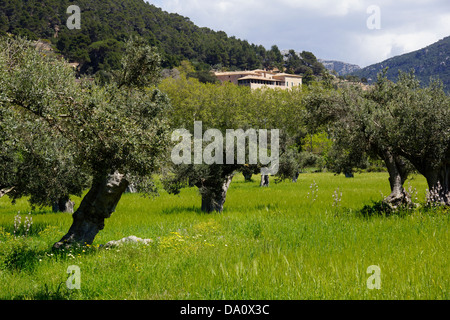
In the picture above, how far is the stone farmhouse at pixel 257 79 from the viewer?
167 metres

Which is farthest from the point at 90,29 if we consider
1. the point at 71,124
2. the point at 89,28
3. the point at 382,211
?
the point at 71,124

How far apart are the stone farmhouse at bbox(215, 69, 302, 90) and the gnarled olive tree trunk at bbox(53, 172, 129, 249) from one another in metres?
149

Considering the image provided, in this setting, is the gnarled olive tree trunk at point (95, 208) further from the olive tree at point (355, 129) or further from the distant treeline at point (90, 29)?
the distant treeline at point (90, 29)

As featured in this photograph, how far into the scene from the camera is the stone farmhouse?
166750 mm

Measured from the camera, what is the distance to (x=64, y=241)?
12055 mm

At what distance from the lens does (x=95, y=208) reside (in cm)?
1191

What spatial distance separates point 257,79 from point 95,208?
164391 millimetres

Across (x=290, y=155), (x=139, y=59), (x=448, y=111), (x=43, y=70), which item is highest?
(x=139, y=59)

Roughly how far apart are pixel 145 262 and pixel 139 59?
947cm

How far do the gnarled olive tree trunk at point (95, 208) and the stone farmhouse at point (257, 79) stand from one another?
149421mm

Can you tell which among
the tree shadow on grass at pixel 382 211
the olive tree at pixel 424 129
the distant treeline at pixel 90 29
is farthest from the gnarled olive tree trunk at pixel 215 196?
the distant treeline at pixel 90 29

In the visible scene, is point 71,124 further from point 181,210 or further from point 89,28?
point 89,28
